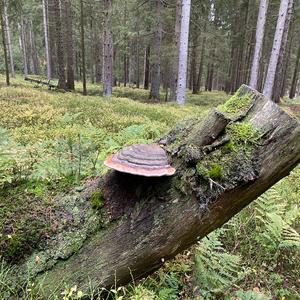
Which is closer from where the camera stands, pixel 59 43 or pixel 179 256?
pixel 179 256

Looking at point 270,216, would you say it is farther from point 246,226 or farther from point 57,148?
point 57,148

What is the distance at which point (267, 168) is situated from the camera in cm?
240

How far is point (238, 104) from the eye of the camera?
2.71m

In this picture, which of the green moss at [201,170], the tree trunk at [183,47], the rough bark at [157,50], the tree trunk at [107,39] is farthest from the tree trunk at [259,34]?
the green moss at [201,170]

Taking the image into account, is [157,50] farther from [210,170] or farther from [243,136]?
[210,170]

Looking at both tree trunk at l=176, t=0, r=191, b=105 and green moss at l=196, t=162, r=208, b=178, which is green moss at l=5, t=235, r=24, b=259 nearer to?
green moss at l=196, t=162, r=208, b=178

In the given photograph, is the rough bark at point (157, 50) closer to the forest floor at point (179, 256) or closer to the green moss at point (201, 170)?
the forest floor at point (179, 256)

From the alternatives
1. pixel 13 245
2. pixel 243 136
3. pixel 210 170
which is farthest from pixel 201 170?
pixel 13 245

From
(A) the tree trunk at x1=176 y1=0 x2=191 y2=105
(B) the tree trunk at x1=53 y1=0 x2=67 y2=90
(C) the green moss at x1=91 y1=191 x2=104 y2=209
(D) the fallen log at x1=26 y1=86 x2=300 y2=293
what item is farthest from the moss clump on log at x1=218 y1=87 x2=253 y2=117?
(B) the tree trunk at x1=53 y1=0 x2=67 y2=90

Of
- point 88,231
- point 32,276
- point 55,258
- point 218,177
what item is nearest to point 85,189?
point 88,231

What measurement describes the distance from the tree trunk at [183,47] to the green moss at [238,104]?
1348cm

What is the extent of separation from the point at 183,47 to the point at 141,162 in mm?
14558

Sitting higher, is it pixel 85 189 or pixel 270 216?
pixel 85 189

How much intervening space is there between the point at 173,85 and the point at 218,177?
16.8m
